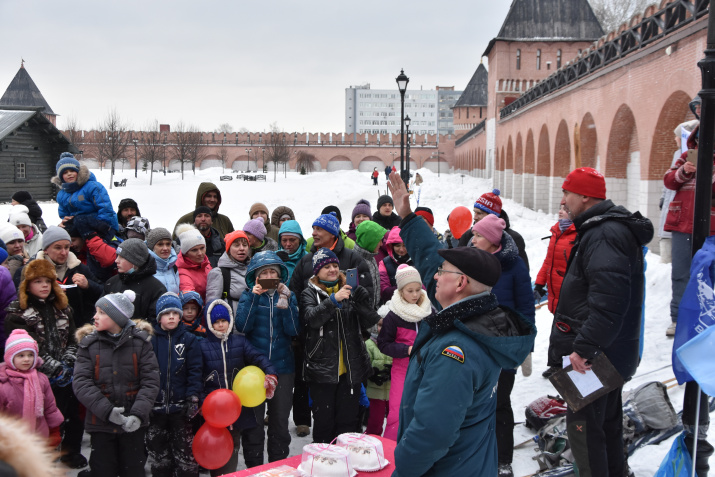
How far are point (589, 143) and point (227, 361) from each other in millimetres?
19206

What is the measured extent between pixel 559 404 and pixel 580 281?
2014 millimetres

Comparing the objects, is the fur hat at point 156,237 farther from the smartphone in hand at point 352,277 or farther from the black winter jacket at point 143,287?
the smartphone in hand at point 352,277

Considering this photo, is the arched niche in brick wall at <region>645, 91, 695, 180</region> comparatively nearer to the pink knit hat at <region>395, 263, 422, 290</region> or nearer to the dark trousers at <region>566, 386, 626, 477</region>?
the pink knit hat at <region>395, 263, 422, 290</region>

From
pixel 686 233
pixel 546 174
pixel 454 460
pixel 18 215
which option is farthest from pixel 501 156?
pixel 454 460

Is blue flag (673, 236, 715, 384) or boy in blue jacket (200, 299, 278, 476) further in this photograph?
boy in blue jacket (200, 299, 278, 476)

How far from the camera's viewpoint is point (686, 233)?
6820 mm

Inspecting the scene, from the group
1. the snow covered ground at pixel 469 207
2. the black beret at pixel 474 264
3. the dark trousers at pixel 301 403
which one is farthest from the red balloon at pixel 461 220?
the black beret at pixel 474 264

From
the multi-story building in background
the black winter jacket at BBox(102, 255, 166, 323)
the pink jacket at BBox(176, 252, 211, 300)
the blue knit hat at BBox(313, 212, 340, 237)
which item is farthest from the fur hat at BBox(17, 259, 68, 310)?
the multi-story building in background

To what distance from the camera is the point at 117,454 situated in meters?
4.45

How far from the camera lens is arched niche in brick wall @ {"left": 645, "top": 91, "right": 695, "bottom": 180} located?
44.7 feet

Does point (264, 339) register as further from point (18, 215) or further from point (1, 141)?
point (1, 141)

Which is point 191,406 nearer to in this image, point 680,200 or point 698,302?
point 698,302

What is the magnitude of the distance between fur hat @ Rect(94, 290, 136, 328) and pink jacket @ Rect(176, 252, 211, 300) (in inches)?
46.6

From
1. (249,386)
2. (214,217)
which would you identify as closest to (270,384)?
(249,386)
